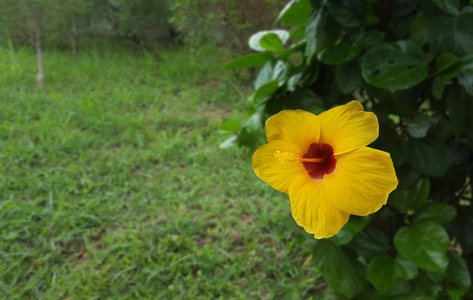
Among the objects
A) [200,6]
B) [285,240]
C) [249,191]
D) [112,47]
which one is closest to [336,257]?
[285,240]

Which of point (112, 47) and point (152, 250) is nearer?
point (152, 250)

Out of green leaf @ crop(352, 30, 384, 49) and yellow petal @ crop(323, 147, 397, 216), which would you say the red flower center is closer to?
yellow petal @ crop(323, 147, 397, 216)

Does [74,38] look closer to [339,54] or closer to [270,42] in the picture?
[270,42]

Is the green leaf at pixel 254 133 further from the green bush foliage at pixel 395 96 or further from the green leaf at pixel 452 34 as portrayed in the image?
the green leaf at pixel 452 34

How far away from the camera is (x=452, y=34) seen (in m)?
0.50

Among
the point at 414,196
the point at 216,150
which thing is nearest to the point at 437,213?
the point at 414,196

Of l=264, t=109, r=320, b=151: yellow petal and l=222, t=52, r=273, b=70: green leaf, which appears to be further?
l=222, t=52, r=273, b=70: green leaf

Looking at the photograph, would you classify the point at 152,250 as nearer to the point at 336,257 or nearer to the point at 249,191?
the point at 249,191

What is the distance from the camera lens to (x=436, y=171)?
60cm

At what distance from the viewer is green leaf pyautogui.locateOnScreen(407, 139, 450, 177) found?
0.58 m

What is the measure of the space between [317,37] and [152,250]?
1176 mm

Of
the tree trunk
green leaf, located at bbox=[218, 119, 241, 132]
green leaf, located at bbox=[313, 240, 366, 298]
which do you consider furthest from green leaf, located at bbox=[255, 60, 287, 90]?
the tree trunk

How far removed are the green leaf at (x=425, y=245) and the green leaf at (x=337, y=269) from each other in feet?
0.42

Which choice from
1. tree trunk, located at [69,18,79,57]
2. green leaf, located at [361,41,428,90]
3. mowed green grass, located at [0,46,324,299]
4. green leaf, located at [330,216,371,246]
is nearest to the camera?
green leaf, located at [330,216,371,246]
